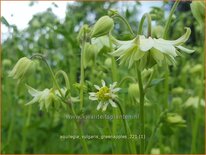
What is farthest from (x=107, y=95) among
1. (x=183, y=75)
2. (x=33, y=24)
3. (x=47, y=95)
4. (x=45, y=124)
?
(x=33, y=24)

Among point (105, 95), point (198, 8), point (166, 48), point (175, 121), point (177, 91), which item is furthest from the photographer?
point (177, 91)

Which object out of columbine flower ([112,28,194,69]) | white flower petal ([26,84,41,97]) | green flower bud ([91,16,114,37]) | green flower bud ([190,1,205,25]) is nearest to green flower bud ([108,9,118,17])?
green flower bud ([91,16,114,37])

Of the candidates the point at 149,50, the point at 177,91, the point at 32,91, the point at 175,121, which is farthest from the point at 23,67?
the point at 177,91

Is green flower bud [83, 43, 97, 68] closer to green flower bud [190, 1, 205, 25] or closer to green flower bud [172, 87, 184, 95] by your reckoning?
green flower bud [190, 1, 205, 25]

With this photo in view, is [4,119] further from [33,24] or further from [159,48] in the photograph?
[159,48]

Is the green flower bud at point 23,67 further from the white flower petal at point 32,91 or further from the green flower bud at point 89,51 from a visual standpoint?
the green flower bud at point 89,51

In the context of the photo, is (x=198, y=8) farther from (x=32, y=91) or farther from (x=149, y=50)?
(x=32, y=91)

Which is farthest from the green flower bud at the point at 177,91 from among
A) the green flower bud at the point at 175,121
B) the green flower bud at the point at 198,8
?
the green flower bud at the point at 198,8

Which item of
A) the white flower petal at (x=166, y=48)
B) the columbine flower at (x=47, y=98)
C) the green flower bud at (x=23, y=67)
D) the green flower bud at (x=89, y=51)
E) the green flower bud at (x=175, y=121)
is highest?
the green flower bud at (x=89, y=51)
